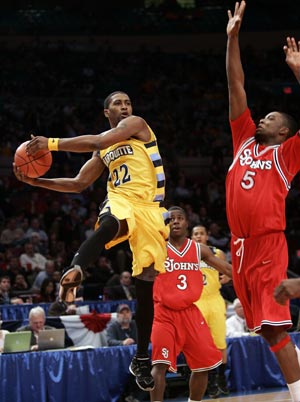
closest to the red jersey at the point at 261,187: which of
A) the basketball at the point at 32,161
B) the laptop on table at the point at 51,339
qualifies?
the basketball at the point at 32,161

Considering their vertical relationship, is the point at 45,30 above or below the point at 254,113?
above

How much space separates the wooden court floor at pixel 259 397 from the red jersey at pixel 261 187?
5.08m

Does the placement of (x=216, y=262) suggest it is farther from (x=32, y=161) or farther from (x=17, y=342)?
(x=17, y=342)

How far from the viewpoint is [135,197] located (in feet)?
22.3

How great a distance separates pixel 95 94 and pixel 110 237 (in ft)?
60.8

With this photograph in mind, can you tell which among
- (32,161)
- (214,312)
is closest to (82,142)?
(32,161)

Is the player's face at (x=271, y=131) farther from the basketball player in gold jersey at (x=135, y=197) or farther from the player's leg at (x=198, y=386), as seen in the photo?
the player's leg at (x=198, y=386)

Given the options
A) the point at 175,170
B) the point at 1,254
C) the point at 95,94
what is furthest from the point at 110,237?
the point at 95,94

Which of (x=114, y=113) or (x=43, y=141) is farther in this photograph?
(x=114, y=113)

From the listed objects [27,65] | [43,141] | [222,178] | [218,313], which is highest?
[27,65]

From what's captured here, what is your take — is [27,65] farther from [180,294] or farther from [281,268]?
[281,268]

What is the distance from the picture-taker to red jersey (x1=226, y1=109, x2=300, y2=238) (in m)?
6.28

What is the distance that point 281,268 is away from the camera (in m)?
6.23

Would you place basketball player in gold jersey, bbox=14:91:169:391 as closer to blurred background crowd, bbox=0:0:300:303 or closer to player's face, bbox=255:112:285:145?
player's face, bbox=255:112:285:145
